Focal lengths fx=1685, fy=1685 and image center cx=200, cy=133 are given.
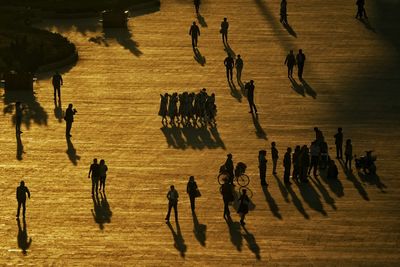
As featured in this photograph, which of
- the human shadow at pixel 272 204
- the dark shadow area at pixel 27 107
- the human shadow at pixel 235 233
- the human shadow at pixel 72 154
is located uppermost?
the human shadow at pixel 272 204

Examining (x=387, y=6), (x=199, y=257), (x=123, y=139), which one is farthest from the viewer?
(x=387, y=6)

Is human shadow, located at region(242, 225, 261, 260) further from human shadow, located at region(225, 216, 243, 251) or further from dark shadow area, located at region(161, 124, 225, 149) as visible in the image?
dark shadow area, located at region(161, 124, 225, 149)

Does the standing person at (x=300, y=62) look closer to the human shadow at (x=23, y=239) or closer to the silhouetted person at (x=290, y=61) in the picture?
the silhouetted person at (x=290, y=61)

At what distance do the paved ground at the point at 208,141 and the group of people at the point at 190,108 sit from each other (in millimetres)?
701

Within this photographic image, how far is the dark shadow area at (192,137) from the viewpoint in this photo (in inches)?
2258

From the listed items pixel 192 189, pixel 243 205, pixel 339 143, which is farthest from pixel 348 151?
pixel 192 189

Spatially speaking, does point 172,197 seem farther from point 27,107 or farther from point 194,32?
point 194,32

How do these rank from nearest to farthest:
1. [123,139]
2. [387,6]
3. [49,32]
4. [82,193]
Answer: [82,193]
[123,139]
[49,32]
[387,6]

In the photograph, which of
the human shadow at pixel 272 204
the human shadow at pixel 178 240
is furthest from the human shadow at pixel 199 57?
the human shadow at pixel 178 240

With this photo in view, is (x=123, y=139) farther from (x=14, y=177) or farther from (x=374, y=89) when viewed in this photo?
(x=374, y=89)

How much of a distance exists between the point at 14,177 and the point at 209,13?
25085 millimetres

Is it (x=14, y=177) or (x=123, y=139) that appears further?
(x=123, y=139)

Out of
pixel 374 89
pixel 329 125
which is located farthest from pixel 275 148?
pixel 374 89

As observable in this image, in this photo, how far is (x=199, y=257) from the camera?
46.3 metres
